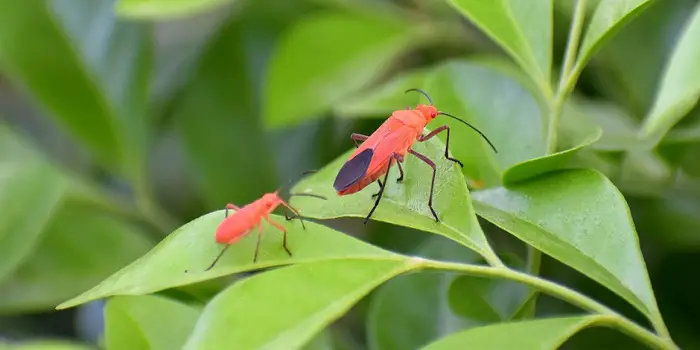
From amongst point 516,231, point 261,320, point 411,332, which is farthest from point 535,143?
point 261,320

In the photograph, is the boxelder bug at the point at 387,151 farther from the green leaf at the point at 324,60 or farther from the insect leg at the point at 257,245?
the green leaf at the point at 324,60

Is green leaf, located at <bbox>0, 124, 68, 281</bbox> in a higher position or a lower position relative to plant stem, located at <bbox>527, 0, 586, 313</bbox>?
lower

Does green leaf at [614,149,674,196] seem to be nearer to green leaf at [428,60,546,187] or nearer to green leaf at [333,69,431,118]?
green leaf at [428,60,546,187]

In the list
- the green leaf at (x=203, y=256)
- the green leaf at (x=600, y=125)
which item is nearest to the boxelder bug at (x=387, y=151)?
the green leaf at (x=203, y=256)

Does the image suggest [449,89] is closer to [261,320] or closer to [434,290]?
[434,290]

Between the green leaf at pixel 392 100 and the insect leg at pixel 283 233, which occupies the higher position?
the green leaf at pixel 392 100

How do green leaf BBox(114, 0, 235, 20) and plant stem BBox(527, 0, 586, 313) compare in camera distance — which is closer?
plant stem BBox(527, 0, 586, 313)

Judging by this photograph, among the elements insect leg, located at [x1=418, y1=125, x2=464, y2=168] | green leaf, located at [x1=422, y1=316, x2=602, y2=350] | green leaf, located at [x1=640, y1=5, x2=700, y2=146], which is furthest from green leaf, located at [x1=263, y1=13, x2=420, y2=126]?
green leaf, located at [x1=422, y1=316, x2=602, y2=350]
